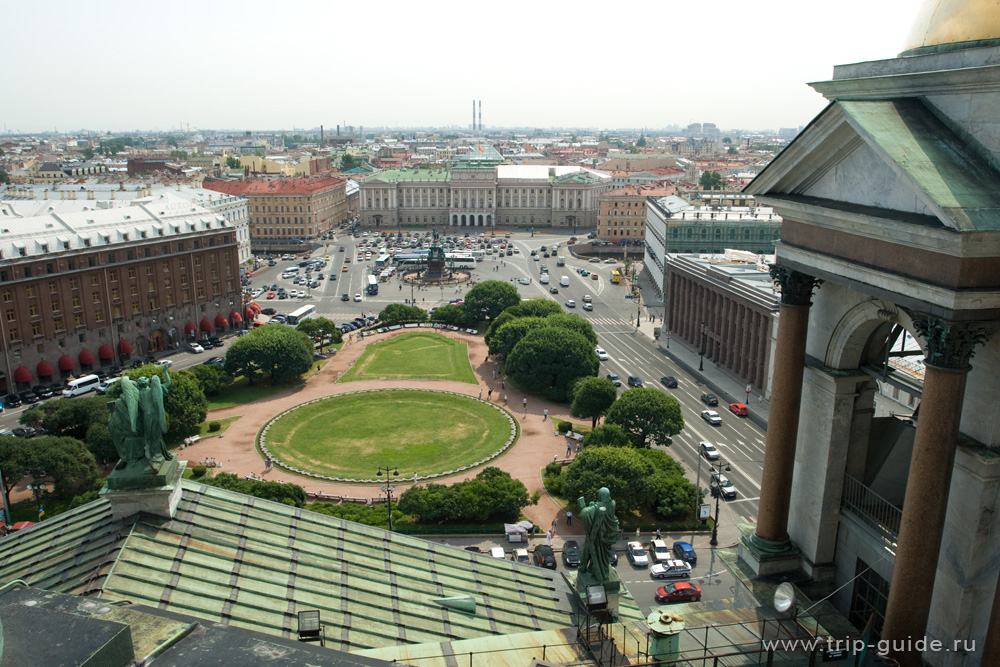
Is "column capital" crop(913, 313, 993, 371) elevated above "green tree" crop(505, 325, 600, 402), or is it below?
above

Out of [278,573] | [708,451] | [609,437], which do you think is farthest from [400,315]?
[278,573]

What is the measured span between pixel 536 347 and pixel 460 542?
1358 inches

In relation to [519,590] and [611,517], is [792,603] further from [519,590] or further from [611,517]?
[519,590]

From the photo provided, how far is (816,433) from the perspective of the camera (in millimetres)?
23781

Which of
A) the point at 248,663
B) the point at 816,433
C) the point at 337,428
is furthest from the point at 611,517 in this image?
the point at 337,428

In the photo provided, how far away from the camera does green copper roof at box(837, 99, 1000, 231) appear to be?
16.9 m

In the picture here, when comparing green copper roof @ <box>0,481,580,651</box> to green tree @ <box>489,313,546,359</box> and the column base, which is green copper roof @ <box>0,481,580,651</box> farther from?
green tree @ <box>489,313,546,359</box>

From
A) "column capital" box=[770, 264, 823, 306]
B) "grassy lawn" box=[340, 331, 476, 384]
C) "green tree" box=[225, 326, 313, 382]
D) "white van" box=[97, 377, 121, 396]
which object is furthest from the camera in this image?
"grassy lawn" box=[340, 331, 476, 384]

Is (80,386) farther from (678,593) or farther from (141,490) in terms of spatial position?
(141,490)

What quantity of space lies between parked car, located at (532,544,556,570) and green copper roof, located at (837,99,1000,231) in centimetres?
4276

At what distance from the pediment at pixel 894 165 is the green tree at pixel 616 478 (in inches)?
1596

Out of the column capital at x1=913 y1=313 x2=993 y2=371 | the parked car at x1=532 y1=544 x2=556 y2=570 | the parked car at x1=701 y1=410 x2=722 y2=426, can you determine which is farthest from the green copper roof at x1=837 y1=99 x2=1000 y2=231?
the parked car at x1=701 y1=410 x2=722 y2=426

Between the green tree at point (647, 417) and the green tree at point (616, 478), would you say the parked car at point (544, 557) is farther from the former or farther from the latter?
the green tree at point (647, 417)

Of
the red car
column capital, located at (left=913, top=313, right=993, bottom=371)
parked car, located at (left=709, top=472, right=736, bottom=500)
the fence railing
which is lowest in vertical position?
the red car
